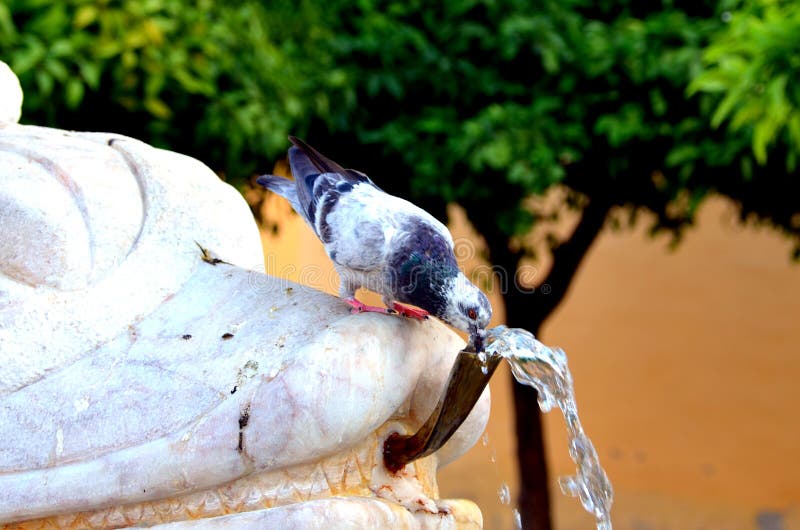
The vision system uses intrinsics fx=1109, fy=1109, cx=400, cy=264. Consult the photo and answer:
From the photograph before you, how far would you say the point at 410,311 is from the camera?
2.09 m

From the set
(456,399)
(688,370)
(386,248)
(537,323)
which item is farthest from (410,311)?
(688,370)

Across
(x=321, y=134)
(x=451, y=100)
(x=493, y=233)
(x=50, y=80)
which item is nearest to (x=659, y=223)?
(x=493, y=233)

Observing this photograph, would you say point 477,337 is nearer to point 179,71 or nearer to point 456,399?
point 456,399

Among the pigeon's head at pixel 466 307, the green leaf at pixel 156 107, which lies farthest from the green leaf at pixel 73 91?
the pigeon's head at pixel 466 307

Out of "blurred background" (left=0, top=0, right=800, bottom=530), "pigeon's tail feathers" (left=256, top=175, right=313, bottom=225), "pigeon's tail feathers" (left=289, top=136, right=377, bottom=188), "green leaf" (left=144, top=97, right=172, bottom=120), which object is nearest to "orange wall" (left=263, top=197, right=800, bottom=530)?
Result: "blurred background" (left=0, top=0, right=800, bottom=530)

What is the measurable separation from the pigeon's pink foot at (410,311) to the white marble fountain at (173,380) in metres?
0.05

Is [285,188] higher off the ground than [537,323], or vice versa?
[285,188]

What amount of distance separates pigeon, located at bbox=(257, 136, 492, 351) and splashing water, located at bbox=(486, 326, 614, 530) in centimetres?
5

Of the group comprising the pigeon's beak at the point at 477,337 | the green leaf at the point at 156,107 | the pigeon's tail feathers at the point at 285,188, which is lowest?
the green leaf at the point at 156,107

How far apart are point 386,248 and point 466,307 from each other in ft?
0.66

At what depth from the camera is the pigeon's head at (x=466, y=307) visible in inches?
77.7

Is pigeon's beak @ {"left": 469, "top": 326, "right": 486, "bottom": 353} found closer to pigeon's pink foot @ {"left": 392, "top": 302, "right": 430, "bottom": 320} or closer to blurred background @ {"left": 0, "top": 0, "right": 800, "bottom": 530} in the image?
pigeon's pink foot @ {"left": 392, "top": 302, "right": 430, "bottom": 320}

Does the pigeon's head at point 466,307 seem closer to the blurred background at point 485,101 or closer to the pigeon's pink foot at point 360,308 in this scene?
the pigeon's pink foot at point 360,308

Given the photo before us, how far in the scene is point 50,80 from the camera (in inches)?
144
